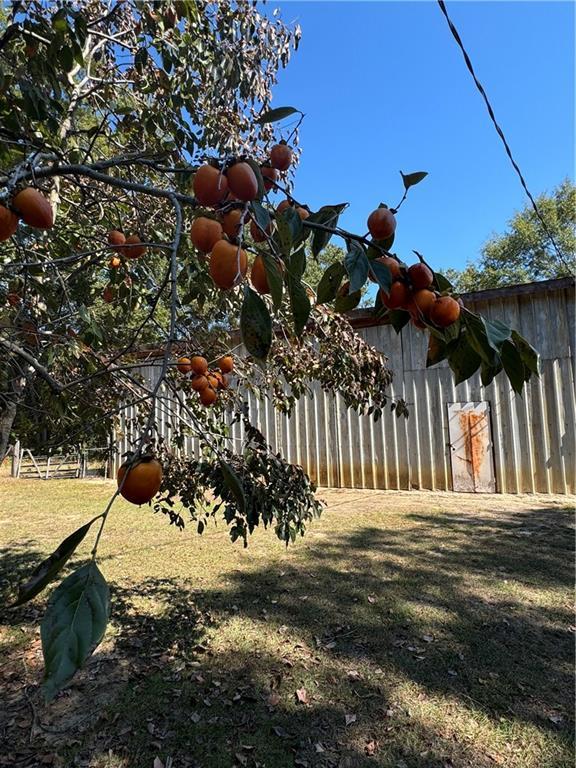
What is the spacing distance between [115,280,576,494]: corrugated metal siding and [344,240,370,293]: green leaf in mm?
6852

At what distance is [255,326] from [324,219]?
400 mm

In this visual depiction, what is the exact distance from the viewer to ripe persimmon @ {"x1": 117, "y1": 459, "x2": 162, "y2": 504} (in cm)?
78

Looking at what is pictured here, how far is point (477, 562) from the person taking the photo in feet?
15.7

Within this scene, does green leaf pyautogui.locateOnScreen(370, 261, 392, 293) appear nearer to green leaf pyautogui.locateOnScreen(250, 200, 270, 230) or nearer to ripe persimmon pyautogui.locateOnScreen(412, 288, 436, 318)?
ripe persimmon pyautogui.locateOnScreen(412, 288, 436, 318)

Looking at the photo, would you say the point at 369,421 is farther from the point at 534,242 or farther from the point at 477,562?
the point at 534,242

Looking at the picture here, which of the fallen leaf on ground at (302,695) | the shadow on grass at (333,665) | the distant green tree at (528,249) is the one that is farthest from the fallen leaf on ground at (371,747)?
the distant green tree at (528,249)

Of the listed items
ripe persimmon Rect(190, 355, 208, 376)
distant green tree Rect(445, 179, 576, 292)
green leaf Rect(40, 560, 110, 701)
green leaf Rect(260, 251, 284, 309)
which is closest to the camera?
green leaf Rect(40, 560, 110, 701)

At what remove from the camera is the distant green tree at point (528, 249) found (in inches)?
966

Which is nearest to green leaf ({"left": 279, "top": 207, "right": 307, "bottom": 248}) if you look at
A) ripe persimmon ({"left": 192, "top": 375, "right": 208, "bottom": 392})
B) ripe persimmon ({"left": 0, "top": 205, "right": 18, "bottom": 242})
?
ripe persimmon ({"left": 0, "top": 205, "right": 18, "bottom": 242})

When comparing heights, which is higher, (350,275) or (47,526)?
(350,275)

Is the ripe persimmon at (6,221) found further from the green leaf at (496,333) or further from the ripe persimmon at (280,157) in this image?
the green leaf at (496,333)

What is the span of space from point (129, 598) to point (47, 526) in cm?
371

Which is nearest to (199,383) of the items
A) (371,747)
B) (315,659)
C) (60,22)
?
(60,22)

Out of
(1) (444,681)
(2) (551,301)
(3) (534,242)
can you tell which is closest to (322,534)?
(1) (444,681)
